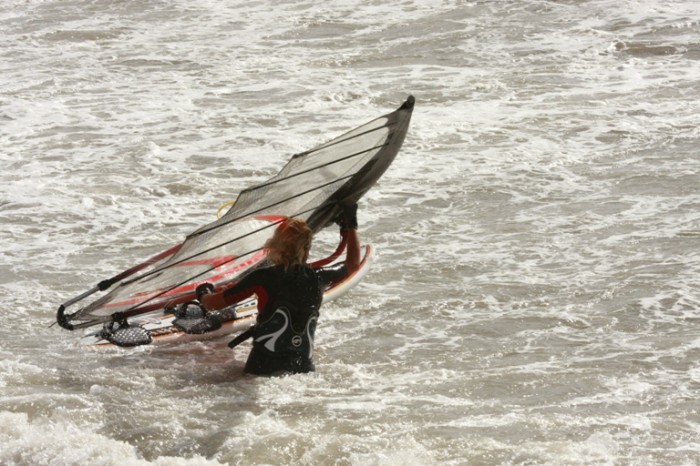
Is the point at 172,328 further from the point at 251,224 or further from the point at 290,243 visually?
the point at 290,243

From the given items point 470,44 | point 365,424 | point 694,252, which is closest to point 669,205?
point 694,252

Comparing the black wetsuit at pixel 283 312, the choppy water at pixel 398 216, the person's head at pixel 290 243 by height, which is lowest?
the choppy water at pixel 398 216

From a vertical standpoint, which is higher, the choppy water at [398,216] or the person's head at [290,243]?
the person's head at [290,243]

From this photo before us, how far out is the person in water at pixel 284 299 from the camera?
5.81 metres

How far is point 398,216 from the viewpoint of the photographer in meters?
9.97

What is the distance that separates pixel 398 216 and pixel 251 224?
10.8ft

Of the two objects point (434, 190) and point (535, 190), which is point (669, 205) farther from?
point (434, 190)

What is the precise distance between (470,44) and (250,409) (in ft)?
37.2

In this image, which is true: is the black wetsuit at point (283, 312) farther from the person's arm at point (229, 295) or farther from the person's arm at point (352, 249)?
the person's arm at point (352, 249)

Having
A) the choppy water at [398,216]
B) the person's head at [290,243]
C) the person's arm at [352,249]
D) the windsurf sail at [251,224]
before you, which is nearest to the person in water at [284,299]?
the person's head at [290,243]

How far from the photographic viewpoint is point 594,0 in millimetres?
18047

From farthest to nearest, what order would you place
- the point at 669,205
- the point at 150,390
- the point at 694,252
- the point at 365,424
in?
1. the point at 669,205
2. the point at 694,252
3. the point at 150,390
4. the point at 365,424

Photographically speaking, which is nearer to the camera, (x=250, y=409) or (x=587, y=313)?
(x=250, y=409)

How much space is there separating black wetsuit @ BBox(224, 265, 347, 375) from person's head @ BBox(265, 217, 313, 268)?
5cm
